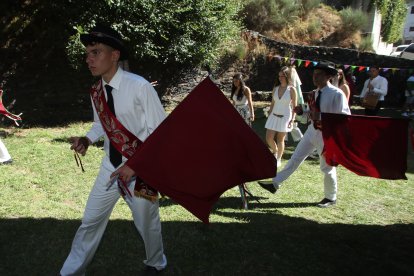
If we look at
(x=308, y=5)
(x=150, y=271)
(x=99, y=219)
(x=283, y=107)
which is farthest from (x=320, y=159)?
(x=308, y=5)

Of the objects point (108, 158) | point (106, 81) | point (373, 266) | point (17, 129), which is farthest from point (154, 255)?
point (17, 129)

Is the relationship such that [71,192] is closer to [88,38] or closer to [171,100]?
[88,38]

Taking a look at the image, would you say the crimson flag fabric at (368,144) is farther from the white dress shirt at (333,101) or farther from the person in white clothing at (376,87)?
the person in white clothing at (376,87)

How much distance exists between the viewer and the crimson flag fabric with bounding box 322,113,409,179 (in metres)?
4.46

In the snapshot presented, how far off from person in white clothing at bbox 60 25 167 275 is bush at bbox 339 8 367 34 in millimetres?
22141

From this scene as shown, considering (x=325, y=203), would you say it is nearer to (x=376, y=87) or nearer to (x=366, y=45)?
(x=376, y=87)

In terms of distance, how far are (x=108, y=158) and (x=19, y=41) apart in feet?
28.0

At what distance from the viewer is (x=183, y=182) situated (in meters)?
2.66

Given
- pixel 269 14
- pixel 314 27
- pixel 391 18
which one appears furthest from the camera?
pixel 391 18

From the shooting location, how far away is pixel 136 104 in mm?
3043

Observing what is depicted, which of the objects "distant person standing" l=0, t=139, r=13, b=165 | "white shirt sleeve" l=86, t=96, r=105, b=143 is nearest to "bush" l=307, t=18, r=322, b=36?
"distant person standing" l=0, t=139, r=13, b=165

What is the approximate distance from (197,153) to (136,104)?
701 mm

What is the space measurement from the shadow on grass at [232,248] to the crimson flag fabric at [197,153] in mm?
1382

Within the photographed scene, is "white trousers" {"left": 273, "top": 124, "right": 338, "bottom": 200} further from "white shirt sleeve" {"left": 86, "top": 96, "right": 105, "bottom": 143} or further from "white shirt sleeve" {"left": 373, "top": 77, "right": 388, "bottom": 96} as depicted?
"white shirt sleeve" {"left": 373, "top": 77, "right": 388, "bottom": 96}
